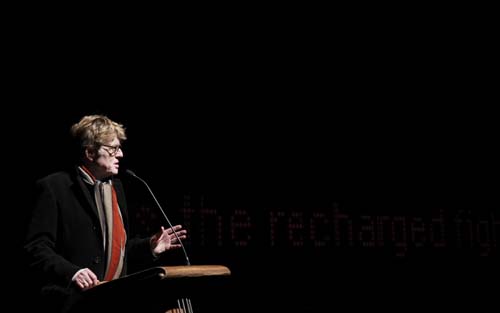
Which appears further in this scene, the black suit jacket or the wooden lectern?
the black suit jacket

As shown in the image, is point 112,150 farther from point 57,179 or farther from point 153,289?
point 153,289

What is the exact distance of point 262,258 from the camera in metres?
3.76

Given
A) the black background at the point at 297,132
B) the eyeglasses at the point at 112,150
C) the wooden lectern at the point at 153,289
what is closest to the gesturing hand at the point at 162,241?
the eyeglasses at the point at 112,150

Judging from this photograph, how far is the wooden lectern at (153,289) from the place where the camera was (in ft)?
6.14

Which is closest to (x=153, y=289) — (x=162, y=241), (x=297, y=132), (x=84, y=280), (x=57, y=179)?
(x=84, y=280)

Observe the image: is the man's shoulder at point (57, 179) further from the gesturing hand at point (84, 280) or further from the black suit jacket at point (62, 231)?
the gesturing hand at point (84, 280)

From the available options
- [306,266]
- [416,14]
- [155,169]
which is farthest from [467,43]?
[155,169]

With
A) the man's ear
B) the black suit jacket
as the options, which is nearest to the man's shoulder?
the black suit jacket

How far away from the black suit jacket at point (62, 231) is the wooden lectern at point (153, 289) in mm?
276

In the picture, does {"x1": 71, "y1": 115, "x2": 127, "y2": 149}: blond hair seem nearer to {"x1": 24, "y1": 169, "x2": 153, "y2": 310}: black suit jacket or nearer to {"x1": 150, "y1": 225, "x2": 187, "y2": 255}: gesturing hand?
{"x1": 24, "y1": 169, "x2": 153, "y2": 310}: black suit jacket

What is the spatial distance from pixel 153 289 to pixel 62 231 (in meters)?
0.63

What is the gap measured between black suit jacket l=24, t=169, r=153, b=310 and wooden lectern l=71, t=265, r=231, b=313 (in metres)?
0.28

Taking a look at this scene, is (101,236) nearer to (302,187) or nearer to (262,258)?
(262,258)

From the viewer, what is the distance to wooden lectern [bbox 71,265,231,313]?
187 cm
